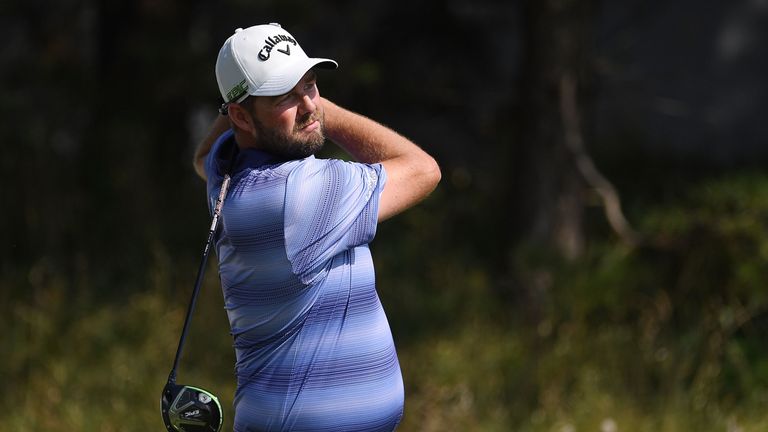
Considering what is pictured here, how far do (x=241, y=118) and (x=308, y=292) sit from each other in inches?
19.0

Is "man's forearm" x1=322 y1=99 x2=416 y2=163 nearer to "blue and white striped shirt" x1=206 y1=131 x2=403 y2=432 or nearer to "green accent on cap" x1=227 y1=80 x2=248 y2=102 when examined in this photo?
"blue and white striped shirt" x1=206 y1=131 x2=403 y2=432

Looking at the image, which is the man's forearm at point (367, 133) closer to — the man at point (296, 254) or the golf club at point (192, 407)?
the man at point (296, 254)

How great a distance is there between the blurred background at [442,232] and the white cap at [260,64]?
9.60ft

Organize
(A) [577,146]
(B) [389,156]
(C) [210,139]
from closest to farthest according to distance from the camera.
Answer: (B) [389,156], (C) [210,139], (A) [577,146]

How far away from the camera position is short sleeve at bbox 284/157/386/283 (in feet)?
10.3

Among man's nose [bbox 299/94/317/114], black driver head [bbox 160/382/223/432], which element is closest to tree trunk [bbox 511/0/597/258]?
man's nose [bbox 299/94/317/114]

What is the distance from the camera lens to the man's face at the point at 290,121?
3160mm

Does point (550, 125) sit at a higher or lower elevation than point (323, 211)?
lower

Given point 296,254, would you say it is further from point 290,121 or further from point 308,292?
point 290,121

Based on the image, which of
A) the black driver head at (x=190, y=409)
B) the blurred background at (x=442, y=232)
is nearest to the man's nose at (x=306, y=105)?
the black driver head at (x=190, y=409)

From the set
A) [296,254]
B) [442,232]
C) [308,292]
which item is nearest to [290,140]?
[296,254]

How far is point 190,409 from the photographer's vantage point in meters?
3.14

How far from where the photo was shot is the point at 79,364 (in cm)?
639

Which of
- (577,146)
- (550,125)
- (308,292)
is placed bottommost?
(577,146)
